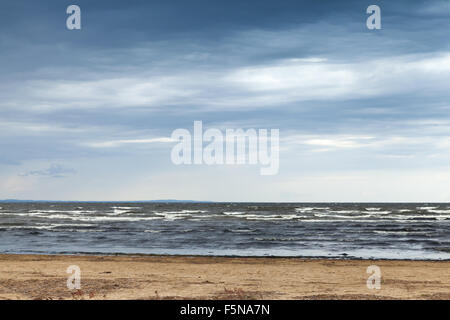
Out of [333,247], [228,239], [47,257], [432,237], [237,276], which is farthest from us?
[432,237]

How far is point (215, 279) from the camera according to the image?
565 inches

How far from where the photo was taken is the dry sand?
11727mm

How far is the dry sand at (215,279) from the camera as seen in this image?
11.7m

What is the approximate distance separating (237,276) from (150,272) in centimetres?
294
